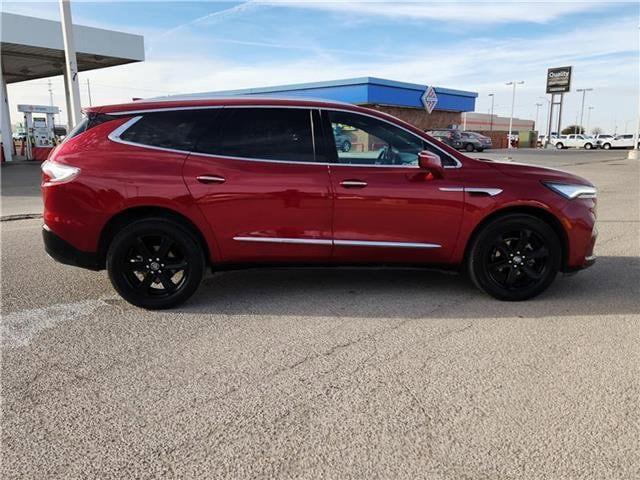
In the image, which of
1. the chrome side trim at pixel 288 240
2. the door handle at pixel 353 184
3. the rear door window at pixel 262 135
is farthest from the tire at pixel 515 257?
the rear door window at pixel 262 135

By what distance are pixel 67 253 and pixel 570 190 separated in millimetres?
4544

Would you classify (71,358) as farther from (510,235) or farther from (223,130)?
(510,235)

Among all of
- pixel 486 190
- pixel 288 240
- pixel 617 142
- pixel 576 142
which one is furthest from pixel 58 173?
pixel 576 142

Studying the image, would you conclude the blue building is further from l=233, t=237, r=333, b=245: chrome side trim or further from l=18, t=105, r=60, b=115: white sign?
l=233, t=237, r=333, b=245: chrome side trim

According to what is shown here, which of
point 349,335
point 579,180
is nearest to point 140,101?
point 349,335

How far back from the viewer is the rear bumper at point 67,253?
4.64 metres

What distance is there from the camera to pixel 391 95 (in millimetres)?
35031

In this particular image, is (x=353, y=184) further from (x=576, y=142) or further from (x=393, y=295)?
(x=576, y=142)

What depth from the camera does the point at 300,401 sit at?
3186mm

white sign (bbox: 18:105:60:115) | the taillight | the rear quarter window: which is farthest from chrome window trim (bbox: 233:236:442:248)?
white sign (bbox: 18:105:60:115)

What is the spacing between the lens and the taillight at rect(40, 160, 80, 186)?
4516 mm

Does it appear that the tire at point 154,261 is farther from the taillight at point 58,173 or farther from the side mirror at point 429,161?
Result: the side mirror at point 429,161

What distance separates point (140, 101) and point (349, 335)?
284 cm

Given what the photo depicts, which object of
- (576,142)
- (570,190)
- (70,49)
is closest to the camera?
(570,190)
